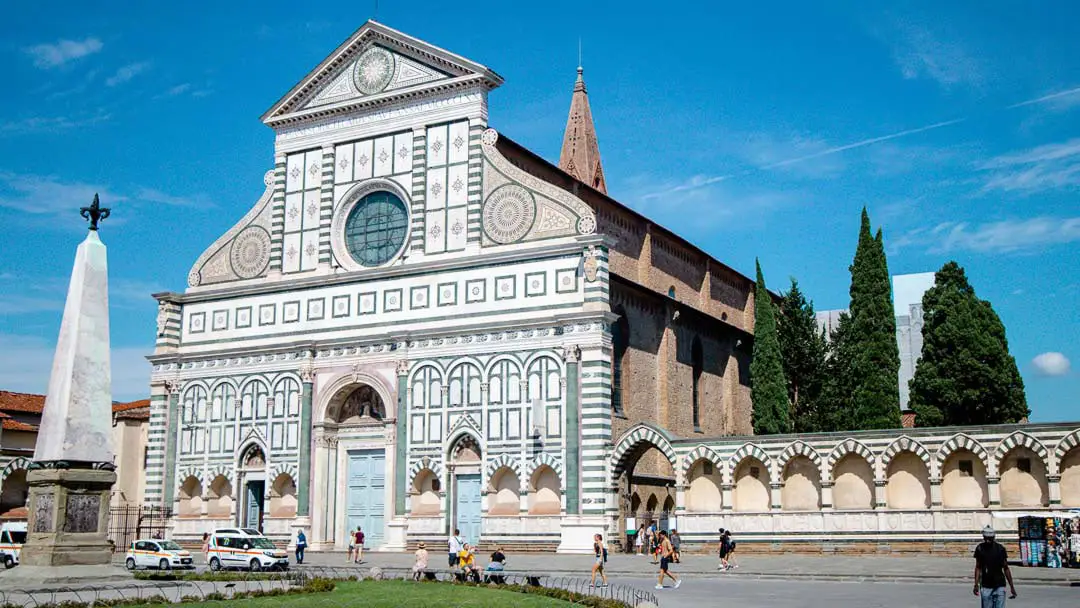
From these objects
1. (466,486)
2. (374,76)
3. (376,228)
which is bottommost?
(466,486)

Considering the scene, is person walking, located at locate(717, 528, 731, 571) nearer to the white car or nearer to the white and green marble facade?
the white and green marble facade

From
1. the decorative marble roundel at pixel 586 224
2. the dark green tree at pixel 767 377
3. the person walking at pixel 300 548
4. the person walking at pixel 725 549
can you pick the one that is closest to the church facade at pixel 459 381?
the decorative marble roundel at pixel 586 224

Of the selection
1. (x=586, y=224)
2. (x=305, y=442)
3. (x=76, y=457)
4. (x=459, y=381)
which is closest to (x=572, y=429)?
(x=459, y=381)

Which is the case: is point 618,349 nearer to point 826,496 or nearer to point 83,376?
point 826,496

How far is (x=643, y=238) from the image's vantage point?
Result: 1745 inches

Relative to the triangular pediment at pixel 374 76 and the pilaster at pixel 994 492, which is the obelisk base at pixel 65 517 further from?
the pilaster at pixel 994 492

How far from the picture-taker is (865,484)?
33.1m

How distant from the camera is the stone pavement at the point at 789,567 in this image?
25000 mm

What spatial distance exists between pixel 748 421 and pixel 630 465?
15.6 metres

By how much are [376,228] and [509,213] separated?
5.51 metres

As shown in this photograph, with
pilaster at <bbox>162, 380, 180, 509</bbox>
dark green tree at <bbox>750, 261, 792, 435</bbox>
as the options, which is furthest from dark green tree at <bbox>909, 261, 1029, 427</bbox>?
pilaster at <bbox>162, 380, 180, 509</bbox>

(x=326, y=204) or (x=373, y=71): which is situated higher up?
(x=373, y=71)

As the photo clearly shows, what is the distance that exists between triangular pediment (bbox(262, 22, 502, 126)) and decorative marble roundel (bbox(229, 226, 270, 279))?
4241mm

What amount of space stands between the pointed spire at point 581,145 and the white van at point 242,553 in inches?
1135
